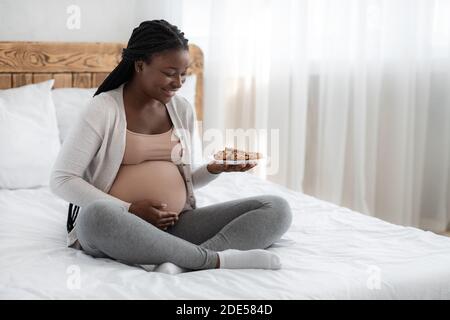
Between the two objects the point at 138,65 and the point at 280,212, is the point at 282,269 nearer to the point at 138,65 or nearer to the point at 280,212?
the point at 280,212

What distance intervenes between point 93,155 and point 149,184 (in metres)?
0.17

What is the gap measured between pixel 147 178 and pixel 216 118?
5.21 feet

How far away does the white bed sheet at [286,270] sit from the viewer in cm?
139

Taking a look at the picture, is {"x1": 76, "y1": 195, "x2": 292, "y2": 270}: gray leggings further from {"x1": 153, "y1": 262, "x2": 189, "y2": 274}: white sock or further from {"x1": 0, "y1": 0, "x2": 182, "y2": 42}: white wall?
{"x1": 0, "y1": 0, "x2": 182, "y2": 42}: white wall

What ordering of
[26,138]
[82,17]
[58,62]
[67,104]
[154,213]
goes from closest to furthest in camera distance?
[154,213] < [26,138] < [67,104] < [58,62] < [82,17]

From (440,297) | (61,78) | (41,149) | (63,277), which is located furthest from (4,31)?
(440,297)

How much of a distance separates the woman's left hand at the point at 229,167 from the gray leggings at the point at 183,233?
10 cm

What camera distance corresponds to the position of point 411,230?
1.91 metres

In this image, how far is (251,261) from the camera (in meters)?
1.56

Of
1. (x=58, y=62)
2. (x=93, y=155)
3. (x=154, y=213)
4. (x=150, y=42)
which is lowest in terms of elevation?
(x=154, y=213)

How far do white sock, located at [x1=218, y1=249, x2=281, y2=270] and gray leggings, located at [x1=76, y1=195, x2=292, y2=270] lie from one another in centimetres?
3

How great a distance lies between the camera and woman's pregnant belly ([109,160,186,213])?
178 cm

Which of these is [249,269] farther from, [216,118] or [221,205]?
[216,118]

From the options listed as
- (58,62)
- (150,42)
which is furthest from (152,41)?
(58,62)
